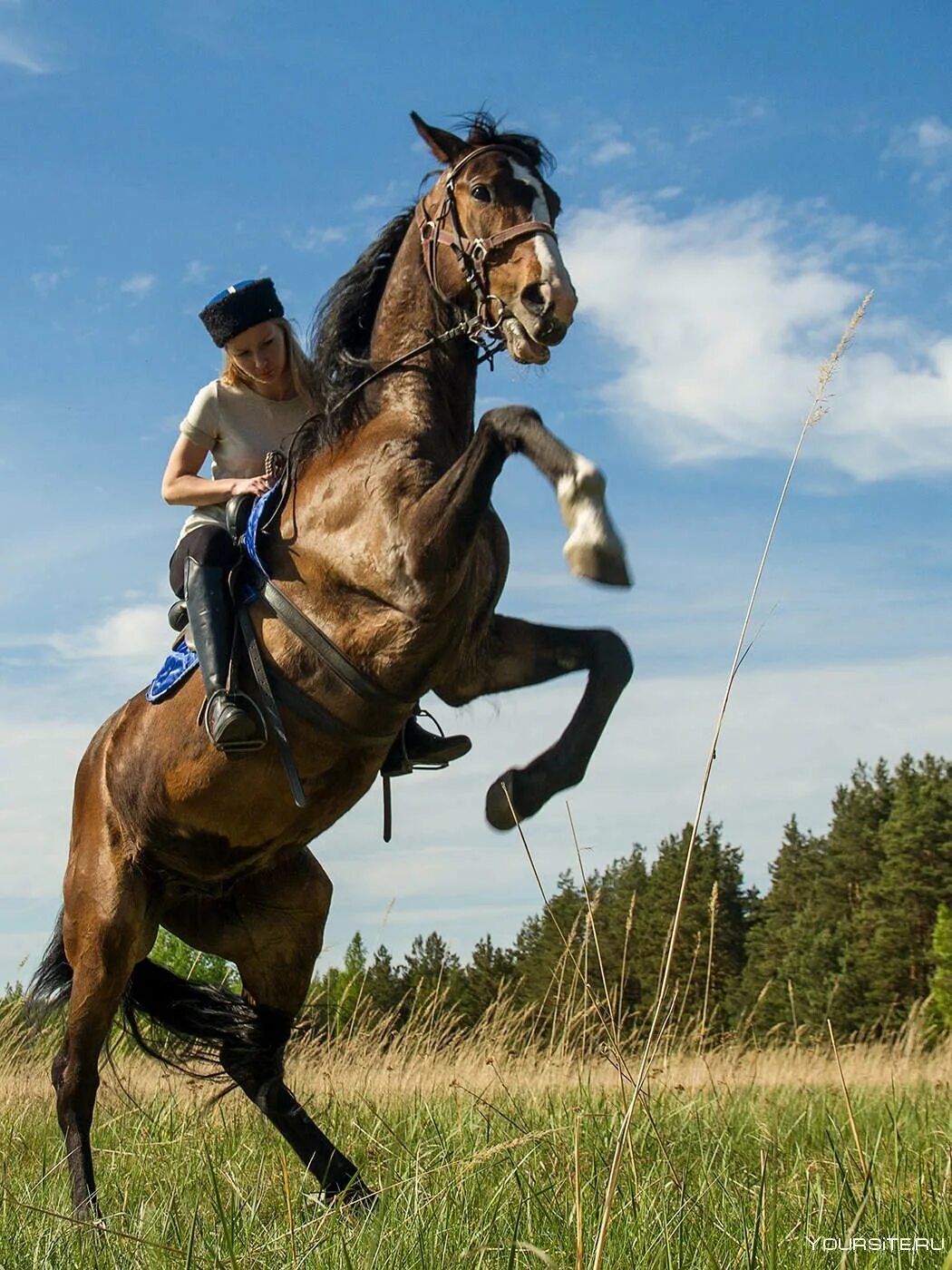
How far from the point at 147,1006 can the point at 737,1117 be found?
2.93 meters

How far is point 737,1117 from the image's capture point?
6.43m

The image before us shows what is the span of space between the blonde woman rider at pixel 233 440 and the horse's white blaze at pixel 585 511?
1653mm

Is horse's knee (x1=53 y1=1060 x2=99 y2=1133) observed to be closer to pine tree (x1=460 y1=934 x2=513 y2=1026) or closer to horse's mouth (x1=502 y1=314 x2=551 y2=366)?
horse's mouth (x1=502 y1=314 x2=551 y2=366)

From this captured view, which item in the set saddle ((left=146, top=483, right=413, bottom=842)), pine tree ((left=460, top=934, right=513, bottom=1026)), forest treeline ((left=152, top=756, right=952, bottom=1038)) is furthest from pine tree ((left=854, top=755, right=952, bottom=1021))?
saddle ((left=146, top=483, right=413, bottom=842))

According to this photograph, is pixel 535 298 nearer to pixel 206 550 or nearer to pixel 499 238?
pixel 499 238

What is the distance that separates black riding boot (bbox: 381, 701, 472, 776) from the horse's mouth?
1.53m

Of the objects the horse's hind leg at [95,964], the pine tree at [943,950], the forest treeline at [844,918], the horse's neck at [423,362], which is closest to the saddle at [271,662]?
the horse's neck at [423,362]

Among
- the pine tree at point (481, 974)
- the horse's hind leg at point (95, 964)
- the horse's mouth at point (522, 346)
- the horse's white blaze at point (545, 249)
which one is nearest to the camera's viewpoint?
the horse's white blaze at point (545, 249)

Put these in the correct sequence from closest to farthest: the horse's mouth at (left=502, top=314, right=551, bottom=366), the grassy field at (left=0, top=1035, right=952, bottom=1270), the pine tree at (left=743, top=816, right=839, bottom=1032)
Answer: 1. the grassy field at (left=0, top=1035, right=952, bottom=1270)
2. the horse's mouth at (left=502, top=314, right=551, bottom=366)
3. the pine tree at (left=743, top=816, right=839, bottom=1032)

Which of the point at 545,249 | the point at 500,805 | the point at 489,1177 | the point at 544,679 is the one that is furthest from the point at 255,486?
the point at 489,1177

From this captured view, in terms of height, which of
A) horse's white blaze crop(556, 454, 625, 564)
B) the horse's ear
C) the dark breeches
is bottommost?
horse's white blaze crop(556, 454, 625, 564)

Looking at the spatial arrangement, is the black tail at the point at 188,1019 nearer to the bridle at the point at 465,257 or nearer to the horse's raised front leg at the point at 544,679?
the horse's raised front leg at the point at 544,679

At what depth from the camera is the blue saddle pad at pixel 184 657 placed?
5.13m

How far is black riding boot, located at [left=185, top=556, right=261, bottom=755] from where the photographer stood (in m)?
4.81
